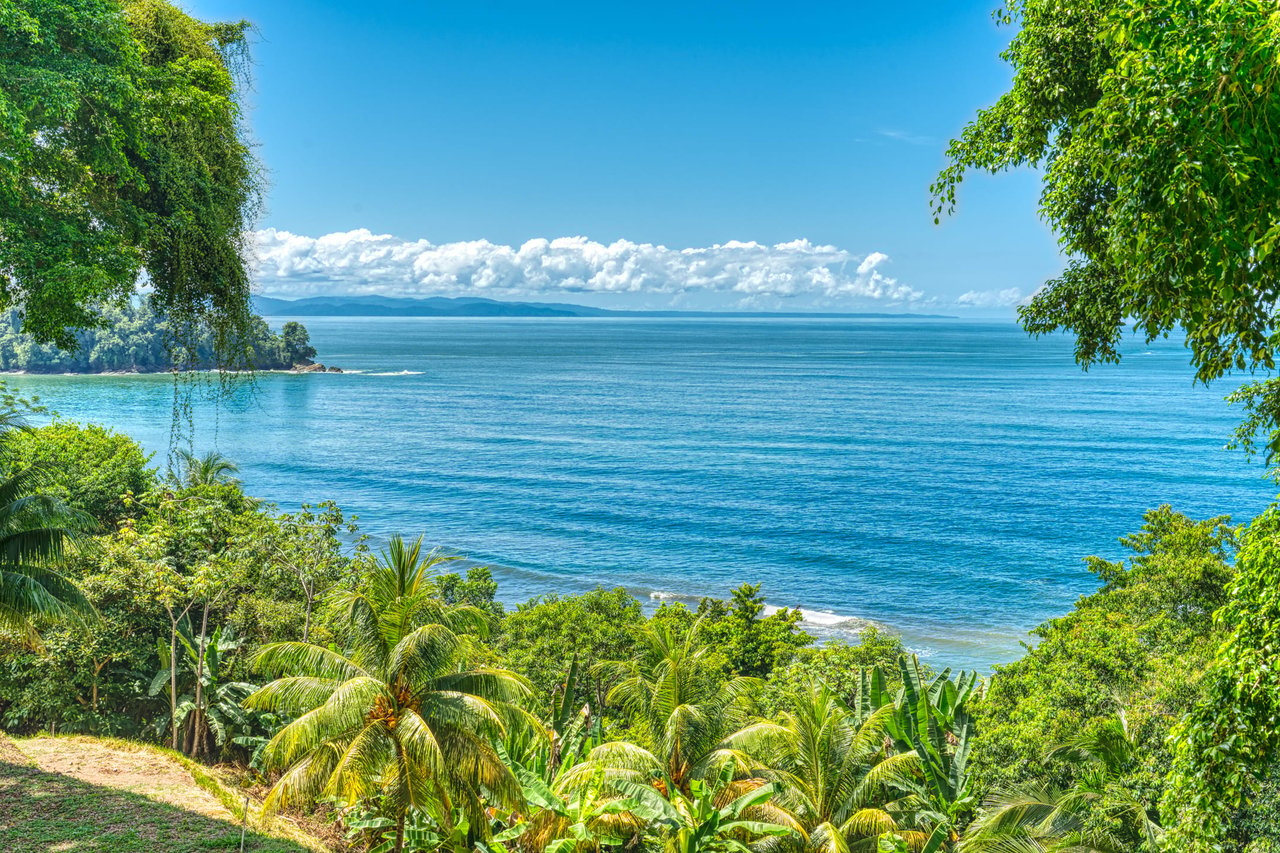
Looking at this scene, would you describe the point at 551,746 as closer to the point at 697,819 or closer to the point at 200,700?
the point at 697,819

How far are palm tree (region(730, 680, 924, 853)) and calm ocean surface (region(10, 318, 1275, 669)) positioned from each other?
19.2m

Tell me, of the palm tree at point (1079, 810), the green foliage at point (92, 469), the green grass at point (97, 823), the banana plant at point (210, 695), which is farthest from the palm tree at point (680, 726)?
the green foliage at point (92, 469)

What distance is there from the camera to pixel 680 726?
14.9 meters

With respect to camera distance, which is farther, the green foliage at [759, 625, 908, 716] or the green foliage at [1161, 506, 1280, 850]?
the green foliage at [759, 625, 908, 716]

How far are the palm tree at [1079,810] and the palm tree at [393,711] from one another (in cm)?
771

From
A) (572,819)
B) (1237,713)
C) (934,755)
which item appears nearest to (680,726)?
(572,819)

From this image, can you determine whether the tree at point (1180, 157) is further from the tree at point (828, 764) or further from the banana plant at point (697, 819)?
the tree at point (828, 764)

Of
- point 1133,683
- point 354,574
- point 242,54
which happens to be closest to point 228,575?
point 354,574

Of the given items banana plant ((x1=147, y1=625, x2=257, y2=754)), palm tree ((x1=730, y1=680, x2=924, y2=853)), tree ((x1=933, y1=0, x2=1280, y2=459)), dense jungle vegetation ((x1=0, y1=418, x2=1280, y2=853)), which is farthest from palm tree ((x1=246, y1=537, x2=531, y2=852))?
banana plant ((x1=147, y1=625, x2=257, y2=754))

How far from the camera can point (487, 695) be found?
1220cm

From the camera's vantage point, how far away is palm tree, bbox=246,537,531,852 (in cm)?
1105

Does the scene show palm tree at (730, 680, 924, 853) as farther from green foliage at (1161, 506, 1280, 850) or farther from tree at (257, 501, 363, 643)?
tree at (257, 501, 363, 643)

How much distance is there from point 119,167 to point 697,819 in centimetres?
1153

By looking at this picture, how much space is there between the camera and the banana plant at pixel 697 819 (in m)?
12.0
